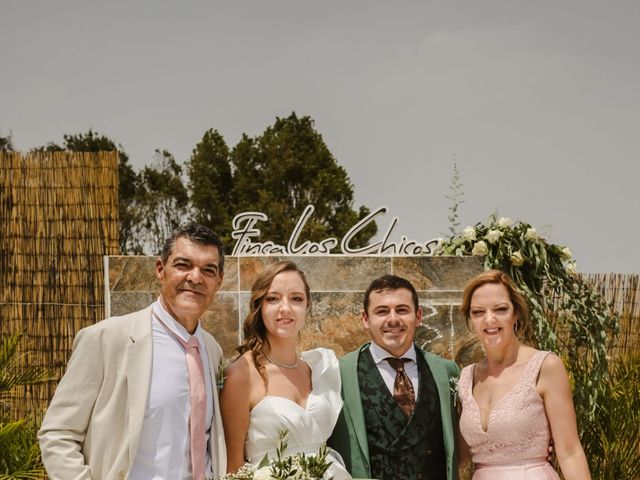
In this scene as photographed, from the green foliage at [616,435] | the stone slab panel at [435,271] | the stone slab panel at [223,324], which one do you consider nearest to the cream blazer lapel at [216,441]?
the stone slab panel at [223,324]

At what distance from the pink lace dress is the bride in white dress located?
75cm

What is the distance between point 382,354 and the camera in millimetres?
4277

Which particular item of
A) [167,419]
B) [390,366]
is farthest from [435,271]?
[167,419]

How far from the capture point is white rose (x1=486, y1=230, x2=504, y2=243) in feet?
22.5

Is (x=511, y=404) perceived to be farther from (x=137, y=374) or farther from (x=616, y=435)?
(x=616, y=435)

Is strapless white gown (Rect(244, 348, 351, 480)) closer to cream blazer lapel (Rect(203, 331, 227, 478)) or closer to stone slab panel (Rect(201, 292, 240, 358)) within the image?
cream blazer lapel (Rect(203, 331, 227, 478))

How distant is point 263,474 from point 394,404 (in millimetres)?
1479

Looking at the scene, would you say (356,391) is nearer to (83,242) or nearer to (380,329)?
(380,329)

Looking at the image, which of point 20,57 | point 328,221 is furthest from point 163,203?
point 20,57

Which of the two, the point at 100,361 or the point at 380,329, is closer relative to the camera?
the point at 100,361

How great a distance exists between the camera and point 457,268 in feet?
22.9

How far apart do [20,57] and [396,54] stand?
8.16m

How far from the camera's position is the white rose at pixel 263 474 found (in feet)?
9.14

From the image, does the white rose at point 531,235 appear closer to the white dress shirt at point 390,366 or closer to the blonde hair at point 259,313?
the white dress shirt at point 390,366
